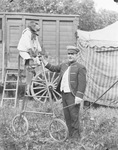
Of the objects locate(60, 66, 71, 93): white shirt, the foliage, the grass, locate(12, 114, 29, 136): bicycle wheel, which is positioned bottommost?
the grass

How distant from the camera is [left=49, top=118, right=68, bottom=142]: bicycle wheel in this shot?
4.82m

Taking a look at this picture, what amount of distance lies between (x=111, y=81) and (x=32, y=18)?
10.00ft

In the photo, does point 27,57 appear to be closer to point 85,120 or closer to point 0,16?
point 85,120

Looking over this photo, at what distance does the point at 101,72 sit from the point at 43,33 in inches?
84.2

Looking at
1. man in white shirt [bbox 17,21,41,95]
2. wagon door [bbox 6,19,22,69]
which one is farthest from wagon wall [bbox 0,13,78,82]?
man in white shirt [bbox 17,21,41,95]

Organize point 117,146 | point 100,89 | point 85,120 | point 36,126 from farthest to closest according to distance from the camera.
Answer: point 100,89 → point 85,120 → point 36,126 → point 117,146

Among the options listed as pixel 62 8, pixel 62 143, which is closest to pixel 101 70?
pixel 62 143

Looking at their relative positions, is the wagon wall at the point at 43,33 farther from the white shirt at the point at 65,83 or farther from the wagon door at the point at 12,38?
the white shirt at the point at 65,83

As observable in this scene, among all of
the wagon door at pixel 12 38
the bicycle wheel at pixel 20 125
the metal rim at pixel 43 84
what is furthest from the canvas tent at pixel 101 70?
the bicycle wheel at pixel 20 125

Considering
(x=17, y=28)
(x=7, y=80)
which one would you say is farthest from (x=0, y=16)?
(x=7, y=80)

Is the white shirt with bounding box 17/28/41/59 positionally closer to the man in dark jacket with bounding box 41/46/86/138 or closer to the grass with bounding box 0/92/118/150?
the grass with bounding box 0/92/118/150

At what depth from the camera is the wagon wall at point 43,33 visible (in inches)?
341

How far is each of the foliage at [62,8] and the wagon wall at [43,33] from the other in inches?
561

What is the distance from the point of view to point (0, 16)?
8.64 m
